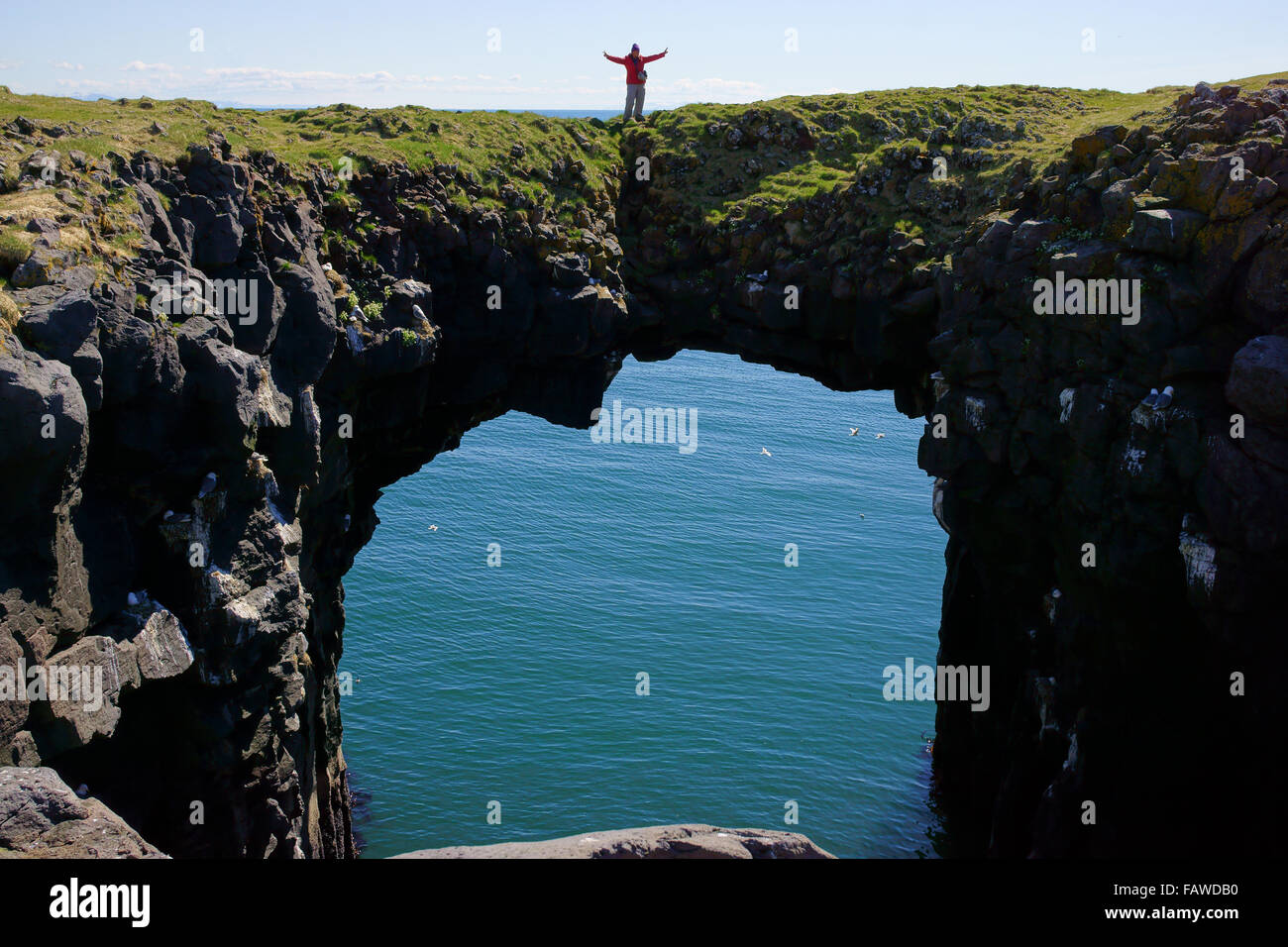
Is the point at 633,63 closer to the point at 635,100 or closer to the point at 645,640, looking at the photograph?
the point at 635,100

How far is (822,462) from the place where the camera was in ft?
295

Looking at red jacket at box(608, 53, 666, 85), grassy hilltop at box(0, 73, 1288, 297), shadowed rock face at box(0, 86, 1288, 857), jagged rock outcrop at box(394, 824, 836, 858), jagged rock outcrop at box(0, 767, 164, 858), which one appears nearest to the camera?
jagged rock outcrop at box(0, 767, 164, 858)

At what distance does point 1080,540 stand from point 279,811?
21.1 m

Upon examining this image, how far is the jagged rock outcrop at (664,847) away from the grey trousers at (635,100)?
31813 millimetres

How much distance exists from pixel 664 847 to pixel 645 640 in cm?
4190

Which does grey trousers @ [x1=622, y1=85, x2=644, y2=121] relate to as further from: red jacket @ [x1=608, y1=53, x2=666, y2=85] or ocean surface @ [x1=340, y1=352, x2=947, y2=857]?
Result: ocean surface @ [x1=340, y1=352, x2=947, y2=857]

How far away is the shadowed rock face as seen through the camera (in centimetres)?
1992

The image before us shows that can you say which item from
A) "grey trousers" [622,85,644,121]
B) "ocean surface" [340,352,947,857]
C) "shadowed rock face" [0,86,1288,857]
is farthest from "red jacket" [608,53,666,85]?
"ocean surface" [340,352,947,857]

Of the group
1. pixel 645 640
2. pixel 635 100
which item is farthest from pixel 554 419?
pixel 645 640

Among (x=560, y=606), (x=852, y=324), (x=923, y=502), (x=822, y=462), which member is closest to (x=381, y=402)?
(x=852, y=324)

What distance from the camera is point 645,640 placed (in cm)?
5759

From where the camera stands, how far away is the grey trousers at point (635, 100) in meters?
41.1

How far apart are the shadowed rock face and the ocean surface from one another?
771 centimetres
